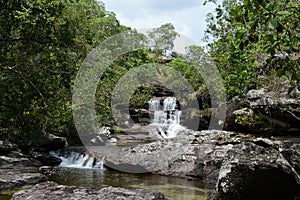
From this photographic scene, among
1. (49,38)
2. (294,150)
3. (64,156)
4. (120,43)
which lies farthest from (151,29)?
(294,150)

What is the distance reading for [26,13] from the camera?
260 inches

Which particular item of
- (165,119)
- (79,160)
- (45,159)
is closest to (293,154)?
(79,160)

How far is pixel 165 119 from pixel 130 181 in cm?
1332

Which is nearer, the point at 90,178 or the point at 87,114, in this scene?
the point at 90,178

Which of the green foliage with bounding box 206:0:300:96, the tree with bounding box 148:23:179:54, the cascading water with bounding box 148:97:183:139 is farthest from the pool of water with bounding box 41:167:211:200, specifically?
the tree with bounding box 148:23:179:54

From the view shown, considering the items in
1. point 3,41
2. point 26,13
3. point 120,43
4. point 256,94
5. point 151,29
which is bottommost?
point 256,94

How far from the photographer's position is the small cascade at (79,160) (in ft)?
35.0

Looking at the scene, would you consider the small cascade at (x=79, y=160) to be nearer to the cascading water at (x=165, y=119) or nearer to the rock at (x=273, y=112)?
the rock at (x=273, y=112)

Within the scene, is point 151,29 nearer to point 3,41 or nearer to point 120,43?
point 120,43

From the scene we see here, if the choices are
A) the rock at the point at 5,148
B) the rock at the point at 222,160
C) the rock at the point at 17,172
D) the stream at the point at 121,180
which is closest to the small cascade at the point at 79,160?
the stream at the point at 121,180

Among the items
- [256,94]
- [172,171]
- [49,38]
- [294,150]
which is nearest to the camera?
[294,150]

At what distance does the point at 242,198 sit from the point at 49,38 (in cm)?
589

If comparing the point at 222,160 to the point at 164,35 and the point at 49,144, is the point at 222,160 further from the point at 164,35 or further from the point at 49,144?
the point at 164,35

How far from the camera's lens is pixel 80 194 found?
4.84m
